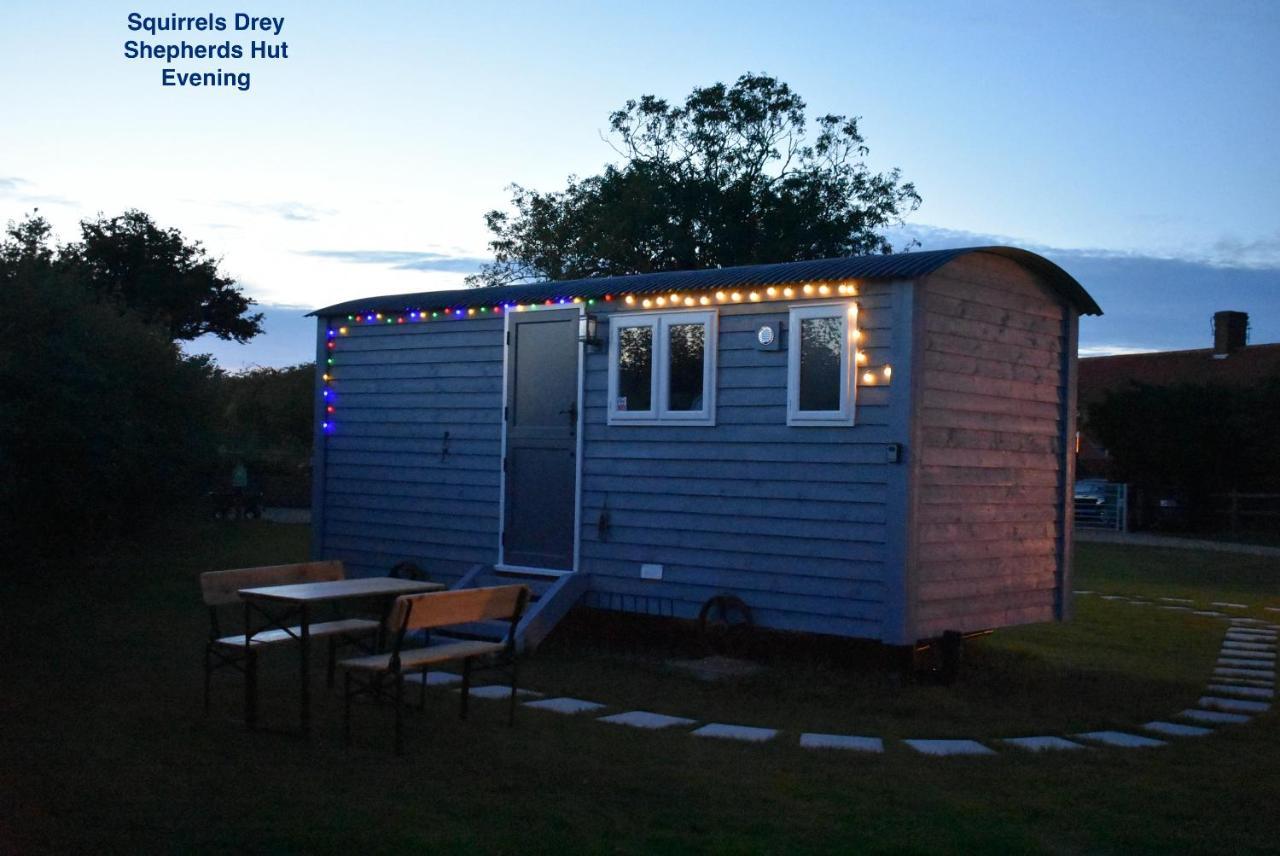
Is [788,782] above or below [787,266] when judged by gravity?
below

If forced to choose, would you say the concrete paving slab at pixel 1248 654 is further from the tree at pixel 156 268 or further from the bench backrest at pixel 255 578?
the tree at pixel 156 268

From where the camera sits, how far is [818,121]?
107ft

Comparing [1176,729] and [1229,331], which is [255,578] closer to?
[1176,729]

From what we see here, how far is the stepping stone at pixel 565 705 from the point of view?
294 inches

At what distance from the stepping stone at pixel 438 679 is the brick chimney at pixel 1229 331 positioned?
1461 inches

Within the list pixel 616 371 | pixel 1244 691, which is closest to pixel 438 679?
pixel 616 371

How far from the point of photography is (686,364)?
9.70 meters

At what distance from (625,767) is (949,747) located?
5.99ft

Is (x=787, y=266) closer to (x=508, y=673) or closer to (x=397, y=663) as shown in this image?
(x=508, y=673)

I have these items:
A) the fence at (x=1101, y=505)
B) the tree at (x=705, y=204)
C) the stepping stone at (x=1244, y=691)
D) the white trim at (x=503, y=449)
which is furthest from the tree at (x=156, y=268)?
the stepping stone at (x=1244, y=691)

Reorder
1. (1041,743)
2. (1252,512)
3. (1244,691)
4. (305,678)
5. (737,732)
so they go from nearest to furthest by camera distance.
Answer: (305,678) → (1041,743) → (737,732) → (1244,691) → (1252,512)

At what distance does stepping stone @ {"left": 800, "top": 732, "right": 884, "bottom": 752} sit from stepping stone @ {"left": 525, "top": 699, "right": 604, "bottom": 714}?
138cm

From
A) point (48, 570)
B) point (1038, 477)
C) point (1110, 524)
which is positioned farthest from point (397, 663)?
point (1110, 524)

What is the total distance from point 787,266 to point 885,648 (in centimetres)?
312
